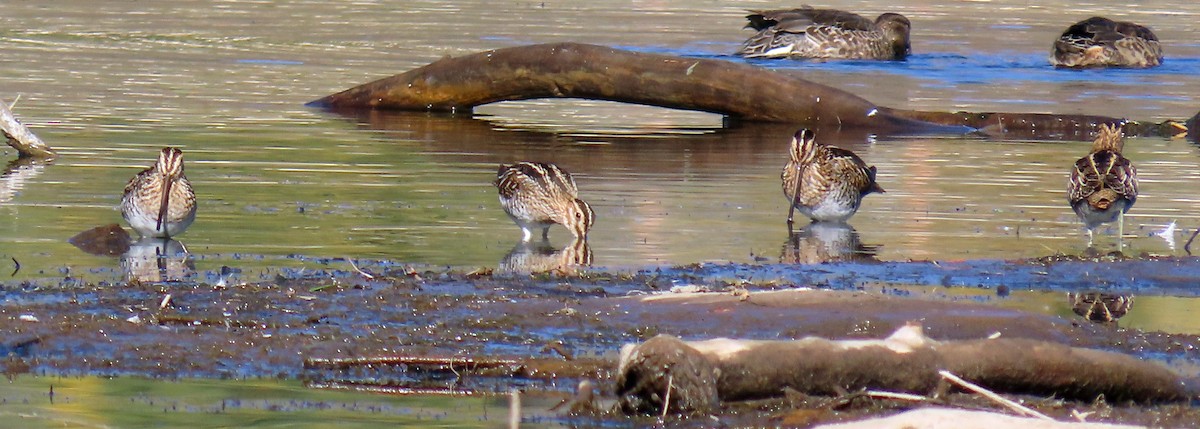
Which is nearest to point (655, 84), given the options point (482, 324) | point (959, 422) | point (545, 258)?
point (545, 258)

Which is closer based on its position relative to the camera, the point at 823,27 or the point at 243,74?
the point at 243,74

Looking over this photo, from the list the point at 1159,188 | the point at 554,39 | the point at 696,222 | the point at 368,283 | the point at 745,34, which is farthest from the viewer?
the point at 745,34

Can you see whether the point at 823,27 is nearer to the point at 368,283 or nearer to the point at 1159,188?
the point at 1159,188

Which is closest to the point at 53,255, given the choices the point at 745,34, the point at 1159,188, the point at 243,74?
the point at 1159,188

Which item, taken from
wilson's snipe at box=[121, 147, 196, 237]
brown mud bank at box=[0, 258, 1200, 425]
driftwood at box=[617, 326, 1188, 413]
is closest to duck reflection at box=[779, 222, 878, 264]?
brown mud bank at box=[0, 258, 1200, 425]

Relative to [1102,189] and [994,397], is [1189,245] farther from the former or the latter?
[994,397]

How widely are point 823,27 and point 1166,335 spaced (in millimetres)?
23080

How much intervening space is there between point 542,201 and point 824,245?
176cm

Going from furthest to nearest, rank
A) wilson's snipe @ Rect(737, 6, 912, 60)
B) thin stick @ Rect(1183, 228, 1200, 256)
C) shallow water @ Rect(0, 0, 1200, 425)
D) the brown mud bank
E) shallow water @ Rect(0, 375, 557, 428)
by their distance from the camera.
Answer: wilson's snipe @ Rect(737, 6, 912, 60)
shallow water @ Rect(0, 0, 1200, 425)
thin stick @ Rect(1183, 228, 1200, 256)
the brown mud bank
shallow water @ Rect(0, 375, 557, 428)

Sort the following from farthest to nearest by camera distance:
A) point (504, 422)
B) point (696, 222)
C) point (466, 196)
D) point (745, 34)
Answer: point (745, 34) < point (466, 196) < point (696, 222) < point (504, 422)

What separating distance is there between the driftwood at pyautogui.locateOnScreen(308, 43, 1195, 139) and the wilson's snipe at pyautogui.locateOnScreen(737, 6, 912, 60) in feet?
32.2

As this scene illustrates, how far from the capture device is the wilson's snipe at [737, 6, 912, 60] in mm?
31234

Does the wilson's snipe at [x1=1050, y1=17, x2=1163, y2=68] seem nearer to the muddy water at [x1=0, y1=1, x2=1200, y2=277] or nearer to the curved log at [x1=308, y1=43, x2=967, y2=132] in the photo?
the muddy water at [x1=0, y1=1, x2=1200, y2=277]

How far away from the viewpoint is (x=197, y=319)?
28.4ft
